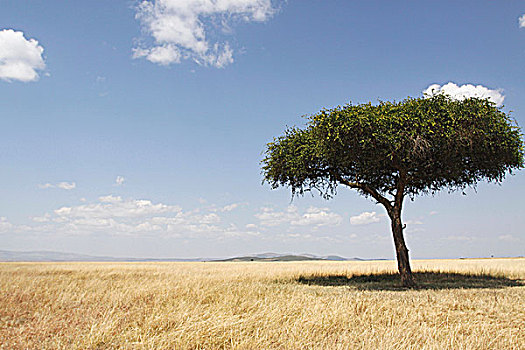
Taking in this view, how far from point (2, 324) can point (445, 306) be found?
11.9 meters

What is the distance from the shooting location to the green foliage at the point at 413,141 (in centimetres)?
1825

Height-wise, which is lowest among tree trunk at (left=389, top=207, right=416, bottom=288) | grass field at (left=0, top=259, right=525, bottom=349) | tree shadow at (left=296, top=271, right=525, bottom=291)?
grass field at (left=0, top=259, right=525, bottom=349)

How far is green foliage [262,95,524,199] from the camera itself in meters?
18.2

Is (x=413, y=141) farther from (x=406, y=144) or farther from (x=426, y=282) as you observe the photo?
(x=426, y=282)

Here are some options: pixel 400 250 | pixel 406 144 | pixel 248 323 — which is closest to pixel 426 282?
pixel 400 250

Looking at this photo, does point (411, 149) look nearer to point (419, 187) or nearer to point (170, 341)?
point (419, 187)

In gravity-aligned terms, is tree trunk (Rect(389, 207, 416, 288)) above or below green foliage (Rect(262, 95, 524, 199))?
below

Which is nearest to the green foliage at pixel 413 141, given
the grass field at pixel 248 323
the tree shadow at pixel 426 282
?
the tree shadow at pixel 426 282

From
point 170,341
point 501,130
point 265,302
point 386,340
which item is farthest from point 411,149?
point 170,341

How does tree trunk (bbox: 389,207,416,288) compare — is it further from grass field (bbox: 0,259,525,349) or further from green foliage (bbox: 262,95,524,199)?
grass field (bbox: 0,259,525,349)

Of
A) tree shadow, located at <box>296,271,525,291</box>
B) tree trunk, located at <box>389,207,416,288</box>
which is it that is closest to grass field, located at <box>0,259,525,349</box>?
tree shadow, located at <box>296,271,525,291</box>

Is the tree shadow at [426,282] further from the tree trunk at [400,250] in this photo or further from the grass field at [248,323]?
the grass field at [248,323]

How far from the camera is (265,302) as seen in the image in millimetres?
10477

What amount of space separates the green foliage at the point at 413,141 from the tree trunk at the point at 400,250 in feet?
4.78
